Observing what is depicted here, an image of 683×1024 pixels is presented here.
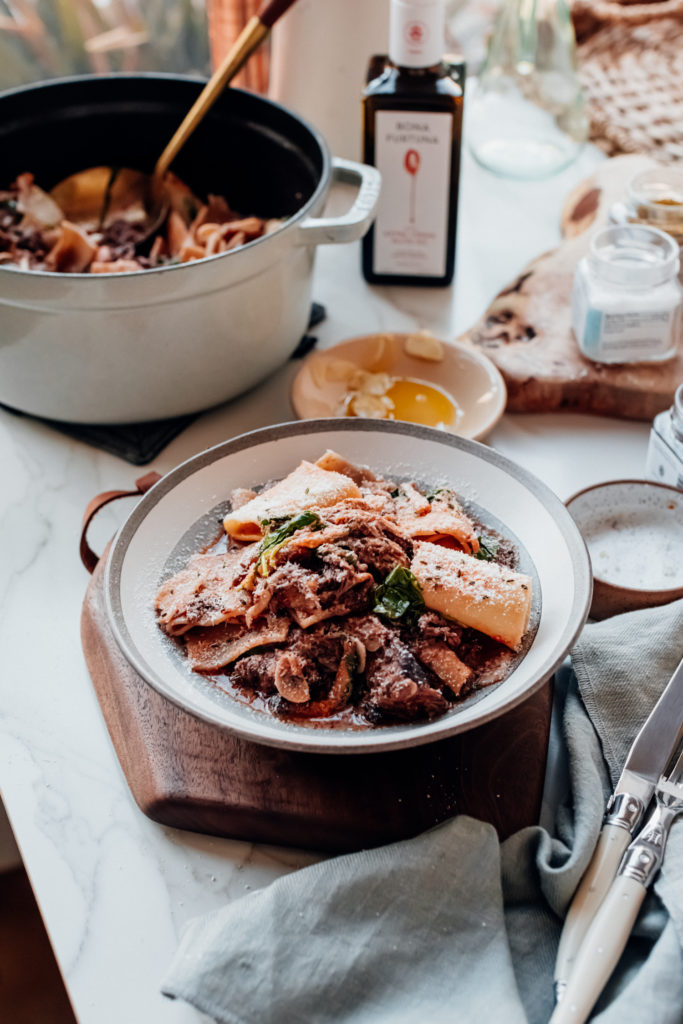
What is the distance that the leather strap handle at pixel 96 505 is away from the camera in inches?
46.1

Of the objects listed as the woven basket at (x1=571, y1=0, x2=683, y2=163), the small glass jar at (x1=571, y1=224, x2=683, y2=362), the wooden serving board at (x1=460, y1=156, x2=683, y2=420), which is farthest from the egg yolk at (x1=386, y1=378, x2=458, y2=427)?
the woven basket at (x1=571, y1=0, x2=683, y2=163)

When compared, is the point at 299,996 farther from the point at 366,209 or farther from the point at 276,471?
the point at 366,209

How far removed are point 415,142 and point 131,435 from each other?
0.60 metres

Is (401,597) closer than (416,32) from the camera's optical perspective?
Yes

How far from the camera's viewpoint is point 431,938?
2.77 ft

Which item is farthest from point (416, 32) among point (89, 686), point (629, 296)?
point (89, 686)

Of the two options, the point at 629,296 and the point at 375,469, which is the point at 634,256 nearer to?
the point at 629,296

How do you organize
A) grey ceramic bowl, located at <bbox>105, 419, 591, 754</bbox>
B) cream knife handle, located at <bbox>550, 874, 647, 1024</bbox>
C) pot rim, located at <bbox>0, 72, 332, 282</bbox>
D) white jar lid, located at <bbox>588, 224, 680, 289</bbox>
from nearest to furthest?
cream knife handle, located at <bbox>550, 874, 647, 1024</bbox> → grey ceramic bowl, located at <bbox>105, 419, 591, 754</bbox> → pot rim, located at <bbox>0, 72, 332, 282</bbox> → white jar lid, located at <bbox>588, 224, 680, 289</bbox>

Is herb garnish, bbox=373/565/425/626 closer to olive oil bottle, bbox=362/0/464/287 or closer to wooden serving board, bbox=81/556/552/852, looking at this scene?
wooden serving board, bbox=81/556/552/852

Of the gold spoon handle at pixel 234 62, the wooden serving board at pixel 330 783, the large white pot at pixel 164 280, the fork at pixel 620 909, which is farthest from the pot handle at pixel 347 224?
the fork at pixel 620 909

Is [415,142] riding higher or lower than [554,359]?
higher

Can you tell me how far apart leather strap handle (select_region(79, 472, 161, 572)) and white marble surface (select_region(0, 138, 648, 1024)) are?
0.04m

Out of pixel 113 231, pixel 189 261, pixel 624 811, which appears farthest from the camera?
pixel 113 231

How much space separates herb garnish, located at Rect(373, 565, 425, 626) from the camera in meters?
0.95
